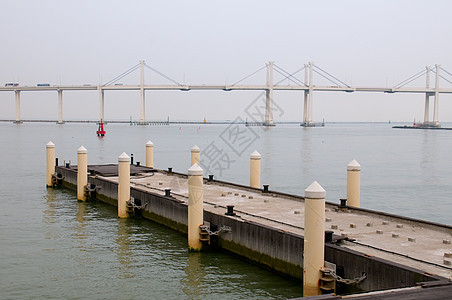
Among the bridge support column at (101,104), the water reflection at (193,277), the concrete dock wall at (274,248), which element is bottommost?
the water reflection at (193,277)

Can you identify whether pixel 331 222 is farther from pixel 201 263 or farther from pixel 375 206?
pixel 375 206

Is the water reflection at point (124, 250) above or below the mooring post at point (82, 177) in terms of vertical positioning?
below

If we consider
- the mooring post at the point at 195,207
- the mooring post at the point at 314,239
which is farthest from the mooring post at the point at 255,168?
the mooring post at the point at 314,239

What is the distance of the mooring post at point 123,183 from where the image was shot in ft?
50.8

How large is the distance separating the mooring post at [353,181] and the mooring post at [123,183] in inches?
244

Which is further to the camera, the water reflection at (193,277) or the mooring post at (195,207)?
the mooring post at (195,207)

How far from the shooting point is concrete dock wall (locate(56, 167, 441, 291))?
7902 mm

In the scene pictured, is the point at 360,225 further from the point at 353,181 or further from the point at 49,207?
the point at 49,207

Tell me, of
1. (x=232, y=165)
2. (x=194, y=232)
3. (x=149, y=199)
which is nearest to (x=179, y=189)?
(x=149, y=199)

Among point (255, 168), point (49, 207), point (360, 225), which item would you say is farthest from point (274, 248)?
point (49, 207)

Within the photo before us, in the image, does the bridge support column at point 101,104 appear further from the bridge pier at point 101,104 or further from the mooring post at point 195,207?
the mooring post at point 195,207

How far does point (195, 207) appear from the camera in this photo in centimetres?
1183

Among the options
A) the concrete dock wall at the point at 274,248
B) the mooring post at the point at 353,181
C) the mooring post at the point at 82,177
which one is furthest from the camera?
the mooring post at the point at 82,177

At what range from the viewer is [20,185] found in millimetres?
27016
